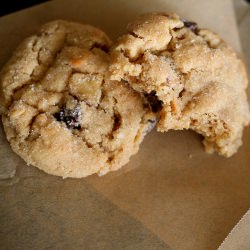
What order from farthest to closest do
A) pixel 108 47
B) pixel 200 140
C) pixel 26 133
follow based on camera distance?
pixel 200 140 → pixel 108 47 → pixel 26 133

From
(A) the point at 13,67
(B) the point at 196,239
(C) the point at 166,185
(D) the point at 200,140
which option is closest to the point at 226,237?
(B) the point at 196,239

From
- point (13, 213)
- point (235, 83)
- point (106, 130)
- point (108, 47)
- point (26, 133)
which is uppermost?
point (235, 83)

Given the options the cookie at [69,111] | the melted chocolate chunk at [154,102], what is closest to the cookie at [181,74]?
the melted chocolate chunk at [154,102]

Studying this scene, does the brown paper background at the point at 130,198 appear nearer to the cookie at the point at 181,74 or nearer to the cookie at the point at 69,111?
the cookie at the point at 69,111

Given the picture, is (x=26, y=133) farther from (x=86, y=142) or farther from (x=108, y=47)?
(x=108, y=47)

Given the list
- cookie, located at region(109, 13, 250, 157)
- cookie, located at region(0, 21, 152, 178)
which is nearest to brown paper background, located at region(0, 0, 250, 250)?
cookie, located at region(0, 21, 152, 178)

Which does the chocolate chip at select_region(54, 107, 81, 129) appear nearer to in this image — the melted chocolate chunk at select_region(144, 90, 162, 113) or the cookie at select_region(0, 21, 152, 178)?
the cookie at select_region(0, 21, 152, 178)
